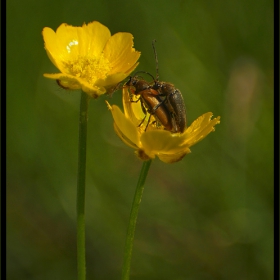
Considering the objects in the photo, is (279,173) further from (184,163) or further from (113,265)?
(113,265)

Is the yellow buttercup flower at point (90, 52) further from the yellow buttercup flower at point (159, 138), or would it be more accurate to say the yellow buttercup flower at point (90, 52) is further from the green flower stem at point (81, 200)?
the green flower stem at point (81, 200)

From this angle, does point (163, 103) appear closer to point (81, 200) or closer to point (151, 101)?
point (151, 101)

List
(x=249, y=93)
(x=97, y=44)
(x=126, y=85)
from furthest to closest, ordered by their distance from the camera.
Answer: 1. (x=249, y=93)
2. (x=97, y=44)
3. (x=126, y=85)

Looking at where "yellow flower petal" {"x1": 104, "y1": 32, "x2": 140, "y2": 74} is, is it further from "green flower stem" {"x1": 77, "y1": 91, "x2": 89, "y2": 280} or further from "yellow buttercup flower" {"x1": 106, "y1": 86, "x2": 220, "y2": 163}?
"green flower stem" {"x1": 77, "y1": 91, "x2": 89, "y2": 280}

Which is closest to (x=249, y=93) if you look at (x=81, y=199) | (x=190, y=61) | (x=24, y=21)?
(x=190, y=61)

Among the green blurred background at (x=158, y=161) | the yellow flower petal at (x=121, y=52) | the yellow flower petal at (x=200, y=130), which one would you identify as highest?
the yellow flower petal at (x=121, y=52)

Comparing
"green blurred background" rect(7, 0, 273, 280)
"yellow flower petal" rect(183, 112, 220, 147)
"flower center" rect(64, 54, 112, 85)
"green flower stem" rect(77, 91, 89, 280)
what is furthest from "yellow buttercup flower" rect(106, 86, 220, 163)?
"green blurred background" rect(7, 0, 273, 280)

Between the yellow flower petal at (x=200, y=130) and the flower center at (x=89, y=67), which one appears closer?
the yellow flower petal at (x=200, y=130)

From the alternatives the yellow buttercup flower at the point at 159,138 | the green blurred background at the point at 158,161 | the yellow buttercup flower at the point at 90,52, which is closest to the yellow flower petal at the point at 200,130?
the yellow buttercup flower at the point at 159,138
